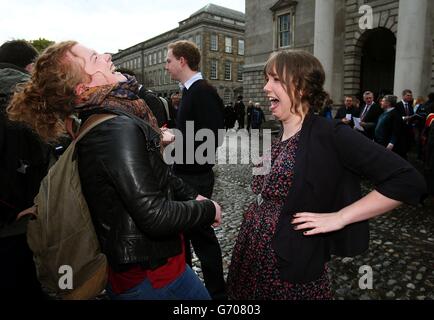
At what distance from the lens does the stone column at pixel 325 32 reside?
18219 millimetres

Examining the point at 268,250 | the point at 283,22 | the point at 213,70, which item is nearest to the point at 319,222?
the point at 268,250

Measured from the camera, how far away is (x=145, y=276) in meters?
1.44

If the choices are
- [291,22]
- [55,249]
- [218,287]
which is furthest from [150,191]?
[291,22]

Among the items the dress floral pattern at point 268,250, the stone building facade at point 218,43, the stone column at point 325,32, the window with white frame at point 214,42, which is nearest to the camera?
the dress floral pattern at point 268,250

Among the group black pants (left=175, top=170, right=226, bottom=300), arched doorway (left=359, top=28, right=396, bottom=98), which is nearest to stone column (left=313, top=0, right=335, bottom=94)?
arched doorway (left=359, top=28, right=396, bottom=98)

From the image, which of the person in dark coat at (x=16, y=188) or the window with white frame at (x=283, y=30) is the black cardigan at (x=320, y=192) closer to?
the person in dark coat at (x=16, y=188)

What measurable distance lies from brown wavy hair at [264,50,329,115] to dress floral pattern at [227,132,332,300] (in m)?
0.18

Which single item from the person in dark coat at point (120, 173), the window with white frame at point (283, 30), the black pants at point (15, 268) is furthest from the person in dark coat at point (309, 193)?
the window with white frame at point (283, 30)

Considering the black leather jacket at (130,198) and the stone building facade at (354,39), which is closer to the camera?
the black leather jacket at (130,198)

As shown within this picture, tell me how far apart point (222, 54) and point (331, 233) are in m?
55.5

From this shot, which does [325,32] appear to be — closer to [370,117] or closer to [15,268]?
[370,117]

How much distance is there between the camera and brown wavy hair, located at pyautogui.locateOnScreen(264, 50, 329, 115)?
1.72 m

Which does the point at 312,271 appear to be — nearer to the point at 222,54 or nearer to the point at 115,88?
the point at 115,88

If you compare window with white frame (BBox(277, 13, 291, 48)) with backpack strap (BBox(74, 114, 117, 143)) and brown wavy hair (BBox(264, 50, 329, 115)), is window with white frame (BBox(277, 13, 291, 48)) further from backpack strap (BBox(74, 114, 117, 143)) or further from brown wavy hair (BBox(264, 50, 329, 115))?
backpack strap (BBox(74, 114, 117, 143))
